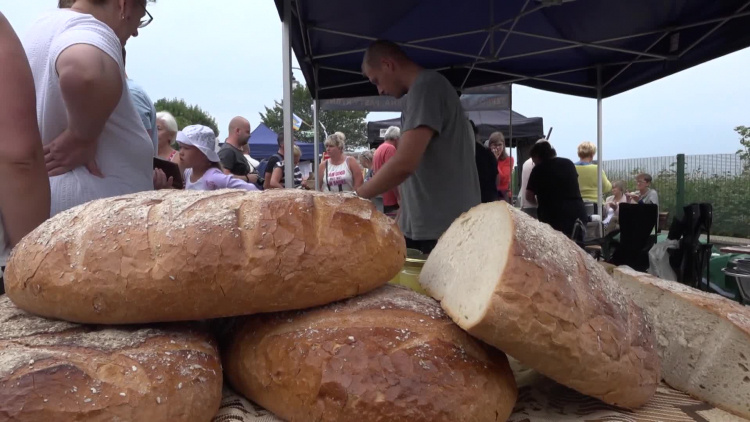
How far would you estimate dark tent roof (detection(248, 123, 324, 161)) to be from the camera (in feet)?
46.1

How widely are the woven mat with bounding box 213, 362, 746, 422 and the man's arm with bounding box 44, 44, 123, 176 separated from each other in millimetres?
855

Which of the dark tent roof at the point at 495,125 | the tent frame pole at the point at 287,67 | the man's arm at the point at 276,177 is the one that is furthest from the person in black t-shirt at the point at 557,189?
the dark tent roof at the point at 495,125

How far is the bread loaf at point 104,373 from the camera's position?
2.32ft

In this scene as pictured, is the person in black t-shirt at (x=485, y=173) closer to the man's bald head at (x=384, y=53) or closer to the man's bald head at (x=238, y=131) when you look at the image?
the man's bald head at (x=384, y=53)

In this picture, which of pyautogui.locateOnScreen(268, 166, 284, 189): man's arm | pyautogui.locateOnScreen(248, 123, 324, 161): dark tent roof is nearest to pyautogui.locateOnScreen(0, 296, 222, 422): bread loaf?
pyautogui.locateOnScreen(268, 166, 284, 189): man's arm

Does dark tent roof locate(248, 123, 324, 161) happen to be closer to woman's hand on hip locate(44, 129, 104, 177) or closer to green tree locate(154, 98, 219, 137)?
woman's hand on hip locate(44, 129, 104, 177)

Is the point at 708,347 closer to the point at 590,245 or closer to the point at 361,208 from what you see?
the point at 361,208

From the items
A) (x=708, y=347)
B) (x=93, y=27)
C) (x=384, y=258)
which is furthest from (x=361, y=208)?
(x=93, y=27)

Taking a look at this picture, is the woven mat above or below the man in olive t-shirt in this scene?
below

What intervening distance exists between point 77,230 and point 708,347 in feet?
4.68

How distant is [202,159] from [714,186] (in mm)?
11216

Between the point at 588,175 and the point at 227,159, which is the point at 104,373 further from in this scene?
the point at 588,175

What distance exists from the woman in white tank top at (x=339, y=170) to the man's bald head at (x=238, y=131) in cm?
138

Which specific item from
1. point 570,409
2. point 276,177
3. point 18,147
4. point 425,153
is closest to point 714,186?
point 276,177
